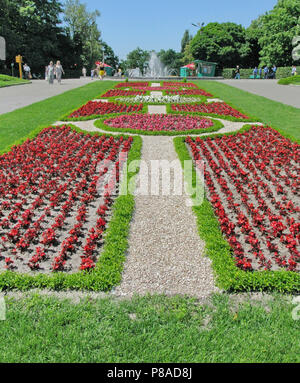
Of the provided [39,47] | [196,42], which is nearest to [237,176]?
[39,47]

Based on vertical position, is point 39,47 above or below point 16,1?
below

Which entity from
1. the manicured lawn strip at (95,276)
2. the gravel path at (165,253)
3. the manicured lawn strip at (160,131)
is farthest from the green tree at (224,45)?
the manicured lawn strip at (95,276)

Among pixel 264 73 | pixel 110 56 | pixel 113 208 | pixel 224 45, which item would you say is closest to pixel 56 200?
pixel 113 208

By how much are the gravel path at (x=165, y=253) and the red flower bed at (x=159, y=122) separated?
6021mm

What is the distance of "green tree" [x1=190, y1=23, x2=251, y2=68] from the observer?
180ft

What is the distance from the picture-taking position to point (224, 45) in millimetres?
55750

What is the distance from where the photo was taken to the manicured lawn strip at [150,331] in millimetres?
2914

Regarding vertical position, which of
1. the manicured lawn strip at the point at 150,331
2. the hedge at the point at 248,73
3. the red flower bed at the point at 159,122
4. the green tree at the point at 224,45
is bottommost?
the manicured lawn strip at the point at 150,331

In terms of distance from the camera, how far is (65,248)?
4.32 m

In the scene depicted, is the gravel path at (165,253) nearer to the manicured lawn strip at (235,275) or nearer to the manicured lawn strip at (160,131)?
the manicured lawn strip at (235,275)

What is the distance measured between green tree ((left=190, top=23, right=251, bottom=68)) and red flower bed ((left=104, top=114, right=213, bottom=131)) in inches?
1837

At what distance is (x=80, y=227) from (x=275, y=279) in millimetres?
2806

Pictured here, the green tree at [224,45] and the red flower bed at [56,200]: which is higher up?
the green tree at [224,45]
